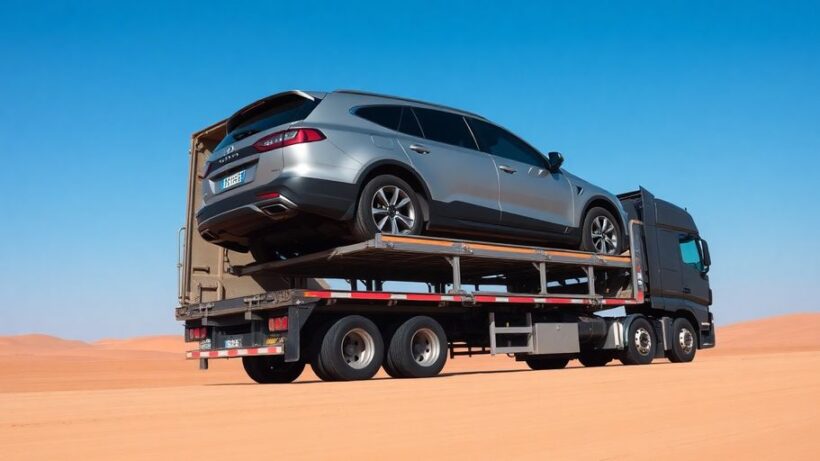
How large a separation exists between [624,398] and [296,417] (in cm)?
245

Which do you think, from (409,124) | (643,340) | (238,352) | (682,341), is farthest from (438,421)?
(682,341)

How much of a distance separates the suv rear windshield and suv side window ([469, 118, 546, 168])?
8.50 ft

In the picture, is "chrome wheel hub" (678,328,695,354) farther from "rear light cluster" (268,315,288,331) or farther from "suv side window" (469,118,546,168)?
"rear light cluster" (268,315,288,331)

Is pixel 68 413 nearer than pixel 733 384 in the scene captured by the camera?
Yes

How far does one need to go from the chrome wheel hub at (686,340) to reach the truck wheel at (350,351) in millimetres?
6780

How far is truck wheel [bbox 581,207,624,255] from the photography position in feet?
37.1

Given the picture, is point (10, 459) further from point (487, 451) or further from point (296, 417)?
point (487, 451)

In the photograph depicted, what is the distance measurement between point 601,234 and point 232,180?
5.79 meters

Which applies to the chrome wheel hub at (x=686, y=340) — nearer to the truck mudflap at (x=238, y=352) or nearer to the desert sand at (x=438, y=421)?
the desert sand at (x=438, y=421)

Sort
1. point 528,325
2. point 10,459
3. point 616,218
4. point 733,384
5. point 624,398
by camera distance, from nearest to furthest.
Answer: point 10,459 → point 624,398 → point 733,384 → point 528,325 → point 616,218

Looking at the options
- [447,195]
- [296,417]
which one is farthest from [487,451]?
[447,195]

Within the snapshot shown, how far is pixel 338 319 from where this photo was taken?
338 inches

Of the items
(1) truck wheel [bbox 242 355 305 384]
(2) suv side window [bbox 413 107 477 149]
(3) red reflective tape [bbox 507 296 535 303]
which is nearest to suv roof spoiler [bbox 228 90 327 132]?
(2) suv side window [bbox 413 107 477 149]

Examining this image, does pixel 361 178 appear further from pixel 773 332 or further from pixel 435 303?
pixel 773 332
